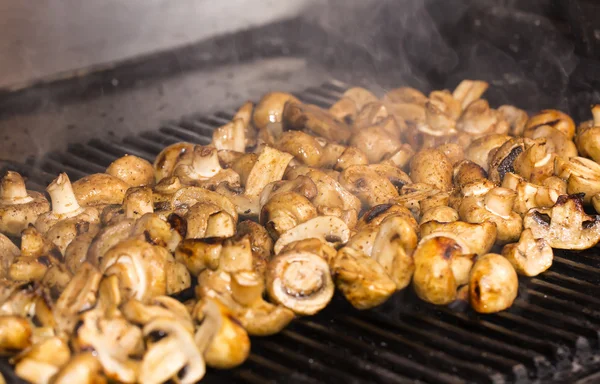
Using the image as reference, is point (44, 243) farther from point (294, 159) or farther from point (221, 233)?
point (294, 159)

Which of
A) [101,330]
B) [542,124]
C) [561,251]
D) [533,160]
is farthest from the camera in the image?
[542,124]

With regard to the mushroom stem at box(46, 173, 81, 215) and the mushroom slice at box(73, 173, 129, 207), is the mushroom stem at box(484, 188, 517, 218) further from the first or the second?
the mushroom stem at box(46, 173, 81, 215)

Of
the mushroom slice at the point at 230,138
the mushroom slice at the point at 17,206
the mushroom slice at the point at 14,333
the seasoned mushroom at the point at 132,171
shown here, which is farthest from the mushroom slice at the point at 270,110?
the mushroom slice at the point at 14,333

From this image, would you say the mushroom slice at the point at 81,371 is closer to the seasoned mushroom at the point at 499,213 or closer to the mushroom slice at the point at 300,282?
the mushroom slice at the point at 300,282

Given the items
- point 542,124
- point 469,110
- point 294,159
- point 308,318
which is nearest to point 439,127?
point 469,110

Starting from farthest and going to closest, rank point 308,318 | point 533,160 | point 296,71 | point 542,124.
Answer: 1. point 296,71
2. point 542,124
3. point 533,160
4. point 308,318

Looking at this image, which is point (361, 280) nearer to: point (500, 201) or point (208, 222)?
point (208, 222)
